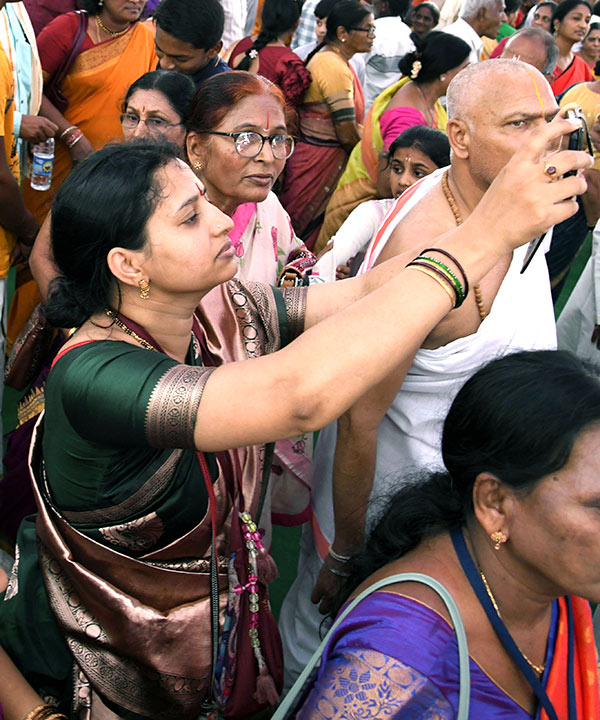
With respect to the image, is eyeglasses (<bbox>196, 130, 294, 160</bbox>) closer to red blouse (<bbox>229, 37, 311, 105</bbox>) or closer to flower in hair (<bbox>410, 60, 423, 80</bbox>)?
flower in hair (<bbox>410, 60, 423, 80</bbox>)

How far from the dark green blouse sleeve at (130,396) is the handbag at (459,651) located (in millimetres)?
408

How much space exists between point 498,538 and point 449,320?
688mm

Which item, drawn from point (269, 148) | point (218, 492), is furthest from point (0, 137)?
point (218, 492)

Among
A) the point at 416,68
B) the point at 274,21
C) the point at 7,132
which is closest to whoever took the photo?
the point at 7,132

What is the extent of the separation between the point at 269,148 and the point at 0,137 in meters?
1.04

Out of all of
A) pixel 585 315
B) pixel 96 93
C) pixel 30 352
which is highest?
pixel 96 93

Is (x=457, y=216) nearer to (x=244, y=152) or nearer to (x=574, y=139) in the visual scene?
(x=574, y=139)

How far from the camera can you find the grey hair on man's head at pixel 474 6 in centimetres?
654

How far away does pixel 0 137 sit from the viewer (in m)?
2.77

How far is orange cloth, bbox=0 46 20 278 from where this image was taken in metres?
2.75

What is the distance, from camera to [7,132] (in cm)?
293

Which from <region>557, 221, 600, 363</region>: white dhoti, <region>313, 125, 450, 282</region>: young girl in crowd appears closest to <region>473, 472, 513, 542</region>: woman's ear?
<region>313, 125, 450, 282</region>: young girl in crowd

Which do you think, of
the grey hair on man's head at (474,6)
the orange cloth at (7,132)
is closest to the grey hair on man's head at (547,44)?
the grey hair on man's head at (474,6)

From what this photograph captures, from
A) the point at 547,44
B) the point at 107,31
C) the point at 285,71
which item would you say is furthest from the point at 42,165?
the point at 547,44
